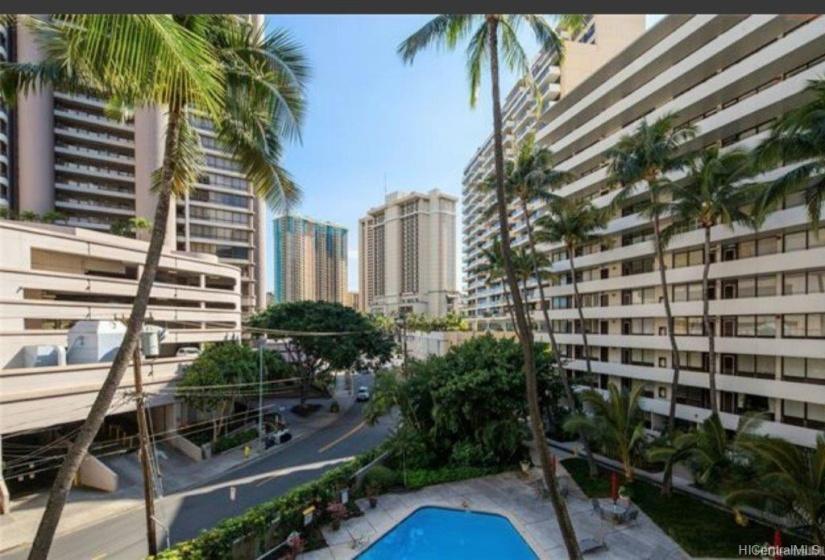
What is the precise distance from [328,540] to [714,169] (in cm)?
2089

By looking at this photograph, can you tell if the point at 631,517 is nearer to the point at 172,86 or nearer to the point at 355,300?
the point at 172,86

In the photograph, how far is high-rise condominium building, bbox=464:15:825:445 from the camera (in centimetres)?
1800

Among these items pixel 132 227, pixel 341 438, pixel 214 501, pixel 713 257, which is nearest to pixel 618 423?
pixel 713 257

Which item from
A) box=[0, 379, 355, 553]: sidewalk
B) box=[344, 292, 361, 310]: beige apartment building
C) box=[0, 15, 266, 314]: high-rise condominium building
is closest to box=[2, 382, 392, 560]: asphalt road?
box=[0, 379, 355, 553]: sidewalk

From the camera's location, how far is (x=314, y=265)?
10688 centimetres

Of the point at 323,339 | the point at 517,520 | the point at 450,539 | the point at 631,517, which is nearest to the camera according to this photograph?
the point at 631,517

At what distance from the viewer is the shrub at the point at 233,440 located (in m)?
26.8

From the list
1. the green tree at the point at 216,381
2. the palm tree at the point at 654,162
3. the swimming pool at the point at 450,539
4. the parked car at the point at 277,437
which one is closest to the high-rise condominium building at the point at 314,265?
the green tree at the point at 216,381

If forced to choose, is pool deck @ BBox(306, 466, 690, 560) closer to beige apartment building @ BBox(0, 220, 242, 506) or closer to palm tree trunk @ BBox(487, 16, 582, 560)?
palm tree trunk @ BBox(487, 16, 582, 560)

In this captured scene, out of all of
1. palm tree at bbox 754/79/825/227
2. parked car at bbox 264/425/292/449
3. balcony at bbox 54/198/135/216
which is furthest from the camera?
balcony at bbox 54/198/135/216

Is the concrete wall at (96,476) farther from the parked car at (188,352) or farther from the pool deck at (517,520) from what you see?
the pool deck at (517,520)

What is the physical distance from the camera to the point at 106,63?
5.54m

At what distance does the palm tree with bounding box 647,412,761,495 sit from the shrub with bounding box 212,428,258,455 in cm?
2438

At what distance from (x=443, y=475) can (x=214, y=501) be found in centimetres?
1092
